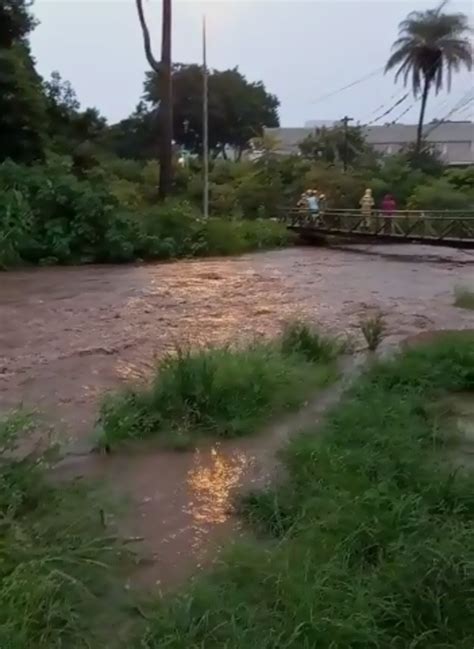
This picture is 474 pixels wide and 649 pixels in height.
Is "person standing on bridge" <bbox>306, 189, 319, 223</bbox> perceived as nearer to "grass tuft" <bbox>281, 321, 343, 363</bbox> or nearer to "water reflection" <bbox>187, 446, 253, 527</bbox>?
"grass tuft" <bbox>281, 321, 343, 363</bbox>

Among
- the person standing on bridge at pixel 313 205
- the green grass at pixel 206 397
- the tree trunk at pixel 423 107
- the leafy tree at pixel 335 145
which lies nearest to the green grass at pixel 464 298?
the green grass at pixel 206 397

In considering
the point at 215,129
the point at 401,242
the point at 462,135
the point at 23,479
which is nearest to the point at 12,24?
the point at 401,242

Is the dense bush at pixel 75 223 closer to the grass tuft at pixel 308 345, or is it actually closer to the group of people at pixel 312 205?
the group of people at pixel 312 205

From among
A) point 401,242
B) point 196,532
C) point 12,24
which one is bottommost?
point 401,242

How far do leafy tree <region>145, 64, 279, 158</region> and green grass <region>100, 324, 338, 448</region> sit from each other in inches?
1919

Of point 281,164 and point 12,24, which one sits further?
point 281,164

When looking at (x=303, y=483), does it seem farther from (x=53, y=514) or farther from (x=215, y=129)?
(x=215, y=129)

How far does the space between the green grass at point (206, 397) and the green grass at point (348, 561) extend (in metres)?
0.92

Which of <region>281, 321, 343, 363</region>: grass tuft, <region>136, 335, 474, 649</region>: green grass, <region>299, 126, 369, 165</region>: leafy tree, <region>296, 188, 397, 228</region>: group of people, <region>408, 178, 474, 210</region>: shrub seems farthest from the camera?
<region>299, 126, 369, 165</region>: leafy tree

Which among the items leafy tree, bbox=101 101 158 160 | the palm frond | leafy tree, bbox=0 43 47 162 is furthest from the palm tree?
leafy tree, bbox=0 43 47 162

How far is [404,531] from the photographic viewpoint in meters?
4.30

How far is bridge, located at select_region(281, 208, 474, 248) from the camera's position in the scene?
24.8 metres

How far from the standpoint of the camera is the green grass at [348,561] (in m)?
3.46

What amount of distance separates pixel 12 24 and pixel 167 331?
61.9 ft
